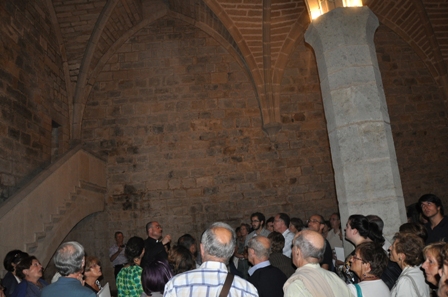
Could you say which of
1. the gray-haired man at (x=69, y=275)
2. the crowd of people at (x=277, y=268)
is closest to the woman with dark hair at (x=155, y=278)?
the crowd of people at (x=277, y=268)

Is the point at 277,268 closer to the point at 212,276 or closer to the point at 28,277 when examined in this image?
the point at 212,276

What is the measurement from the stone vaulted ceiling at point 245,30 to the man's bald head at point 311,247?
7180mm

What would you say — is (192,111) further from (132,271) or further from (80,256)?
(80,256)

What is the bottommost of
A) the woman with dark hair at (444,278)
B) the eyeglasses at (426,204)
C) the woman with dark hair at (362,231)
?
the woman with dark hair at (444,278)

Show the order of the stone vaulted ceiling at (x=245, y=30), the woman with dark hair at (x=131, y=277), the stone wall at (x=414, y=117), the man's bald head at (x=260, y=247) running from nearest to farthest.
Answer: the man's bald head at (x=260, y=247) < the woman with dark hair at (x=131, y=277) < the stone vaulted ceiling at (x=245, y=30) < the stone wall at (x=414, y=117)

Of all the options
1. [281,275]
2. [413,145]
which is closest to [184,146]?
[413,145]

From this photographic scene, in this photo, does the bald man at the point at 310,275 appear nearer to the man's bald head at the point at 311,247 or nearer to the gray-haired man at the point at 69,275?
the man's bald head at the point at 311,247

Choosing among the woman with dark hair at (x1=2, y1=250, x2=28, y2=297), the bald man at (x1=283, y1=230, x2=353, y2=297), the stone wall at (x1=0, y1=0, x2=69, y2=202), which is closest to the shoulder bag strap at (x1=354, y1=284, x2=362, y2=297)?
Result: the bald man at (x1=283, y1=230, x2=353, y2=297)

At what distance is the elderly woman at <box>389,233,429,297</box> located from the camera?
246cm

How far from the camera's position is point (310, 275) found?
6.97 ft

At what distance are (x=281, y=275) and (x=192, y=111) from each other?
7.09 meters

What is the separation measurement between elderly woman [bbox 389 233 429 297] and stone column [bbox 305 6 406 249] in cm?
101

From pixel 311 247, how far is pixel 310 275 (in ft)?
0.53

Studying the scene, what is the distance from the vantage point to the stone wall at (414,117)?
9414mm
